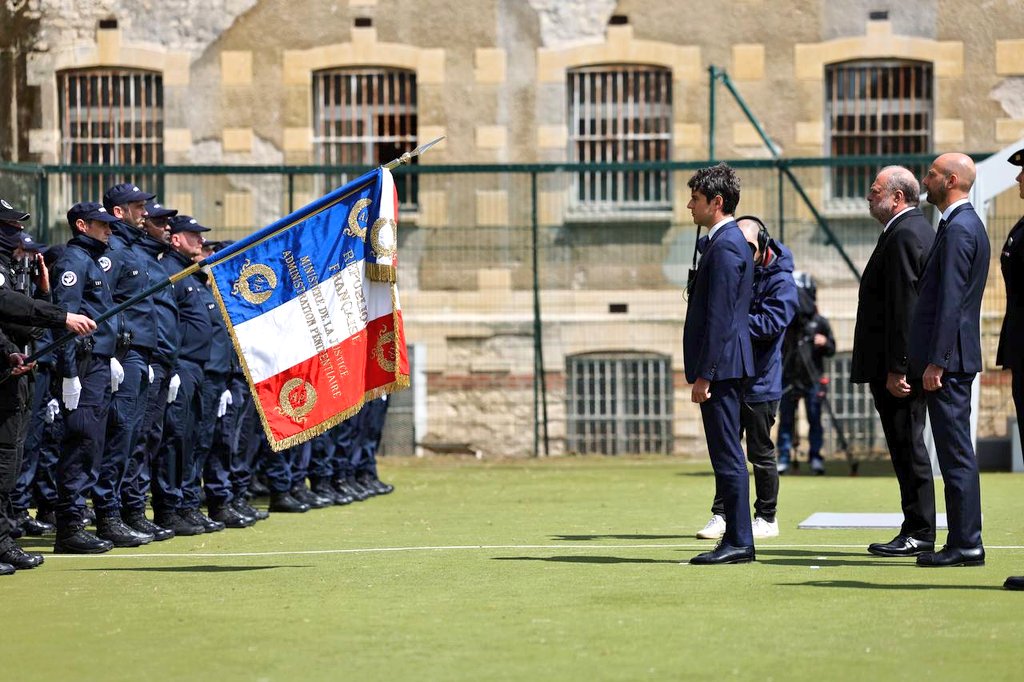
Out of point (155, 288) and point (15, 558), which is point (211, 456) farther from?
point (155, 288)

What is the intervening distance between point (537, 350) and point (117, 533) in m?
10.1

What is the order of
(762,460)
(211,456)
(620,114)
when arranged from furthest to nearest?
(620,114) < (211,456) < (762,460)

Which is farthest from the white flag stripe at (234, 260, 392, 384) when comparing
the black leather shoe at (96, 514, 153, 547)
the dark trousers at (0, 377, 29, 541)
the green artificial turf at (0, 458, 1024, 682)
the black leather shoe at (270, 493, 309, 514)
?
the black leather shoe at (270, 493, 309, 514)

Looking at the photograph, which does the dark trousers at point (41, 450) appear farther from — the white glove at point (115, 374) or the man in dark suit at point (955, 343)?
the man in dark suit at point (955, 343)

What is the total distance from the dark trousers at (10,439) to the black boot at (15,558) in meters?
0.05

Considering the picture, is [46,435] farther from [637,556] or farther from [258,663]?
[258,663]

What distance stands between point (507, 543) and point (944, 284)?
3.36 meters

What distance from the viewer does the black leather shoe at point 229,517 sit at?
13.2 m

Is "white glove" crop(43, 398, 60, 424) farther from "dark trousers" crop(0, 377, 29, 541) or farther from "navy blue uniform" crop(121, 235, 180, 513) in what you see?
"dark trousers" crop(0, 377, 29, 541)

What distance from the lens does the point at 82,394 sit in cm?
1141

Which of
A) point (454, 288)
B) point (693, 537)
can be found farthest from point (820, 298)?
point (693, 537)

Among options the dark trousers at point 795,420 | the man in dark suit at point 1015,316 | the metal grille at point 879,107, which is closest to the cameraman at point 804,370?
the dark trousers at point 795,420

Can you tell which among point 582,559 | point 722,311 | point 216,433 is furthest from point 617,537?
point 216,433

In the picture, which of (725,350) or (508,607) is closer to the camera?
(508,607)
